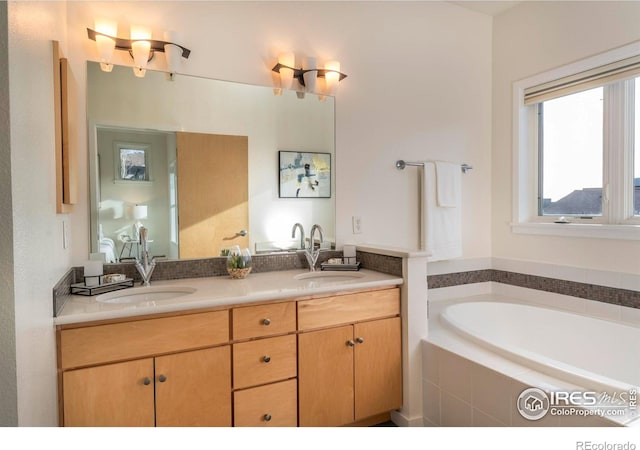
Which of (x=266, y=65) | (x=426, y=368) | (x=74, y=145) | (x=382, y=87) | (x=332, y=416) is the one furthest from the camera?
(x=382, y=87)

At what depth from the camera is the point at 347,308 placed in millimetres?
1923

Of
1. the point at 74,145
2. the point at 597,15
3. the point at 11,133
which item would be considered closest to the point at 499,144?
the point at 597,15

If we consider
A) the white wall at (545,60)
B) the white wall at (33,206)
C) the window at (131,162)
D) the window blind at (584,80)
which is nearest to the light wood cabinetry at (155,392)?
the white wall at (33,206)

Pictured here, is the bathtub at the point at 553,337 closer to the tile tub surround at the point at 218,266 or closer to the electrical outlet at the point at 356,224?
the tile tub surround at the point at 218,266

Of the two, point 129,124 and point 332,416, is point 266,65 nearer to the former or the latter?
point 129,124

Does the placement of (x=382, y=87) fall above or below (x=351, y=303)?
→ above

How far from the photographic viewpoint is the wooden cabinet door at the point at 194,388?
5.05 feet

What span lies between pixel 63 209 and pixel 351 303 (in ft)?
4.32

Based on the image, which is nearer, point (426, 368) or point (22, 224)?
point (22, 224)

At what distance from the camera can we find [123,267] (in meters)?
1.97

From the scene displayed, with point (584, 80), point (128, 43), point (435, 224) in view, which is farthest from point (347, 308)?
point (584, 80)

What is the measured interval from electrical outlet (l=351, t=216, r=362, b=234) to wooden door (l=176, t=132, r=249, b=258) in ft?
2.33

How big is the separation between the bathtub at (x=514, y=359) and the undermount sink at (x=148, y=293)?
1288 mm

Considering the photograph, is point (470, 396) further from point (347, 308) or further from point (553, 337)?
point (553, 337)
